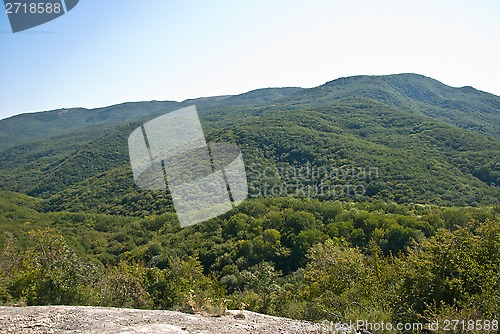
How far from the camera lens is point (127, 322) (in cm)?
838

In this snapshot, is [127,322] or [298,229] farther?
[298,229]

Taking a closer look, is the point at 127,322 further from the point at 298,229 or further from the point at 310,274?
the point at 298,229

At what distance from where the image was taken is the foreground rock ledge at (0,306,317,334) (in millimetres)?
7730

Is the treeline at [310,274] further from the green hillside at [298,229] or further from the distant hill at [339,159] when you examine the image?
the distant hill at [339,159]

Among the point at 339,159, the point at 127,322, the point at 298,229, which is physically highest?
the point at 127,322

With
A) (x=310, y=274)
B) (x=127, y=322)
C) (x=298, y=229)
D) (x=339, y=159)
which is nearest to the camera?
(x=127, y=322)

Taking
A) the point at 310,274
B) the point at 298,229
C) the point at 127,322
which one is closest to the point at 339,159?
the point at 298,229

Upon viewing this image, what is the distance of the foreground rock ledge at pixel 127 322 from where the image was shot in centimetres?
773

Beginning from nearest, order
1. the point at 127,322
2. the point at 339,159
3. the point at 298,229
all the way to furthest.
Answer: the point at 127,322
the point at 298,229
the point at 339,159

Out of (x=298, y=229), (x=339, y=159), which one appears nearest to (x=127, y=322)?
(x=298, y=229)

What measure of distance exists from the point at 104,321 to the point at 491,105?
750ft

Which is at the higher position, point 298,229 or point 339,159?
point 339,159

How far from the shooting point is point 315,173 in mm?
78312

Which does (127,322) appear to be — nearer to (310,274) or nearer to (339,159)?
(310,274)
